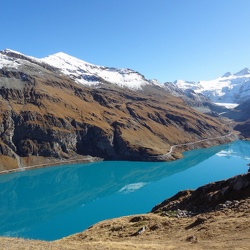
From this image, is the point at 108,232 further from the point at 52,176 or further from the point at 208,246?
the point at 52,176

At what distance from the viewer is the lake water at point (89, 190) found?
288ft

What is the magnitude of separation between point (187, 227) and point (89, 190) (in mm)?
99644

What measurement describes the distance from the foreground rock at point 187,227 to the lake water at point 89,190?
136ft

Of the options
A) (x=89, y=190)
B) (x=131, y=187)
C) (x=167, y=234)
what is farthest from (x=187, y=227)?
(x=89, y=190)

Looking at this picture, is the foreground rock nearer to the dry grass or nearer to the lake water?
the dry grass

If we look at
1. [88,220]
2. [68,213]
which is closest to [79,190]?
[68,213]

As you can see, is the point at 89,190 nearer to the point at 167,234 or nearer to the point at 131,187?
the point at 131,187

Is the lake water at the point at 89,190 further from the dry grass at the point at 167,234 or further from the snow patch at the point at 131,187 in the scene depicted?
the dry grass at the point at 167,234

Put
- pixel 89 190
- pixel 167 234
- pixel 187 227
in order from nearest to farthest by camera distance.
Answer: pixel 167 234
pixel 187 227
pixel 89 190

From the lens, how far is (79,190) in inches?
5044

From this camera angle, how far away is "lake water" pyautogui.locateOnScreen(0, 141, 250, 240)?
8769 centimetres

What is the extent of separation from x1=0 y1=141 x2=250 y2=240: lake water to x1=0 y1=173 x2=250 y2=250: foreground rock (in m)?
41.3

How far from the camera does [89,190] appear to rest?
12712cm

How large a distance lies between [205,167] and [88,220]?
93.3 meters
